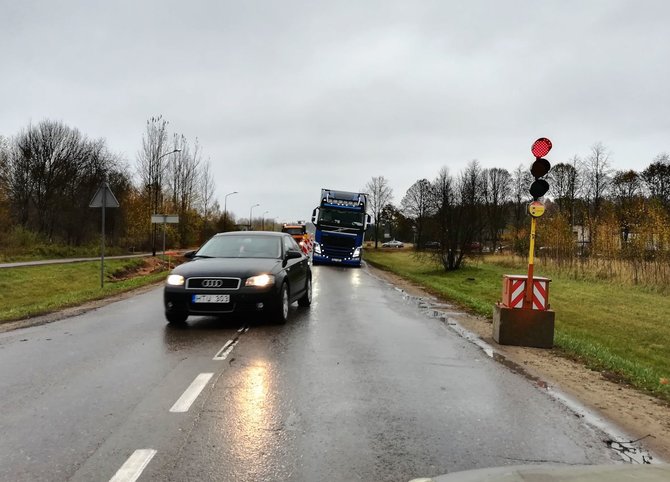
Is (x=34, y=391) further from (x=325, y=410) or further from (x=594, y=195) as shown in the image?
(x=594, y=195)

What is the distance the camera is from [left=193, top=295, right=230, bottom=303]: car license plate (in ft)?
26.5

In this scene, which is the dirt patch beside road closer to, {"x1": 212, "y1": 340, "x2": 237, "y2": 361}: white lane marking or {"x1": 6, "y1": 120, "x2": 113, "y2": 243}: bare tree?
{"x1": 212, "y1": 340, "x2": 237, "y2": 361}: white lane marking

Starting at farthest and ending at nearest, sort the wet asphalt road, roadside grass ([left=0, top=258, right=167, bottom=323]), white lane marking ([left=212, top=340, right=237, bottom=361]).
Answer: roadside grass ([left=0, top=258, right=167, bottom=323]), white lane marking ([left=212, top=340, right=237, bottom=361]), the wet asphalt road

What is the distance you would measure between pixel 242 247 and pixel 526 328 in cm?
536

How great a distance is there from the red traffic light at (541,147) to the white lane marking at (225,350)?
5710 millimetres

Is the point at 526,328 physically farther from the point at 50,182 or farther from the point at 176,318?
the point at 50,182

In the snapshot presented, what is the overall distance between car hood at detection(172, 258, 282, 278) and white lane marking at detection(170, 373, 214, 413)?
9.66 feet

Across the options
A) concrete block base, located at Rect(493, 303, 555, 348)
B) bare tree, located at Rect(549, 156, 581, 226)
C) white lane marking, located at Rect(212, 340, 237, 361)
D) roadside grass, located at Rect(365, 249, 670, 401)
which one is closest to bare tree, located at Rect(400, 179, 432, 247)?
bare tree, located at Rect(549, 156, 581, 226)

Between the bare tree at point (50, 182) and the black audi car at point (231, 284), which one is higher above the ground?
the bare tree at point (50, 182)

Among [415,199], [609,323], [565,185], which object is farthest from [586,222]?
[415,199]

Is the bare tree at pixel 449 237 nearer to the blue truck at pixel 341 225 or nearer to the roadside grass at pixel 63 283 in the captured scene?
the blue truck at pixel 341 225

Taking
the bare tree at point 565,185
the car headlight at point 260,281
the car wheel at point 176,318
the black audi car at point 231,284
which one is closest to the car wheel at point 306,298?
the black audi car at point 231,284

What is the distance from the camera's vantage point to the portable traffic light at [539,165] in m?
8.10

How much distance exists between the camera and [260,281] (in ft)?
27.2
